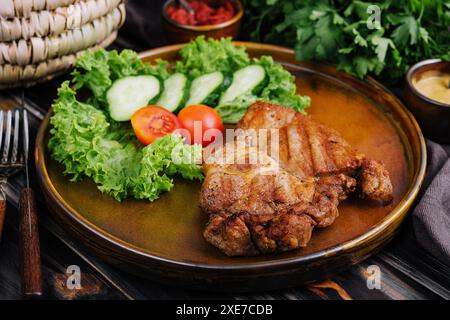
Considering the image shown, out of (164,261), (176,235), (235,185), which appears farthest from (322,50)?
(164,261)

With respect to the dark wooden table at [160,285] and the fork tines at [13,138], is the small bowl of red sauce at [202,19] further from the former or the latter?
the dark wooden table at [160,285]

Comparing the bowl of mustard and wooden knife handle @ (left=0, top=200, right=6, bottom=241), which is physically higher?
wooden knife handle @ (left=0, top=200, right=6, bottom=241)

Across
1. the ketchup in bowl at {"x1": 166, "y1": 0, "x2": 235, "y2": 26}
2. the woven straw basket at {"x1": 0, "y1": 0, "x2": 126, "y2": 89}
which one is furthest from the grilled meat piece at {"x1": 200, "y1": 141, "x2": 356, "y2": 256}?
the ketchup in bowl at {"x1": 166, "y1": 0, "x2": 235, "y2": 26}

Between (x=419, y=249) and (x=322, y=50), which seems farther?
(x=322, y=50)

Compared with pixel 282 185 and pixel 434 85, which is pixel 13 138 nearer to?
pixel 282 185

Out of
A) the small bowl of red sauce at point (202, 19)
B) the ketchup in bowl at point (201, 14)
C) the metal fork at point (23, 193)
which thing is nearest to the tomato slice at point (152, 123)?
the metal fork at point (23, 193)

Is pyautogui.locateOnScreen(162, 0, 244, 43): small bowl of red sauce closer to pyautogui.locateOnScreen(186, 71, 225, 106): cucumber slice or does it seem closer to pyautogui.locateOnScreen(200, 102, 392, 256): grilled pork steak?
pyautogui.locateOnScreen(186, 71, 225, 106): cucumber slice

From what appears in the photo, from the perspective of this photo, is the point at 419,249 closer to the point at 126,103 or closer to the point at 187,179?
the point at 187,179
